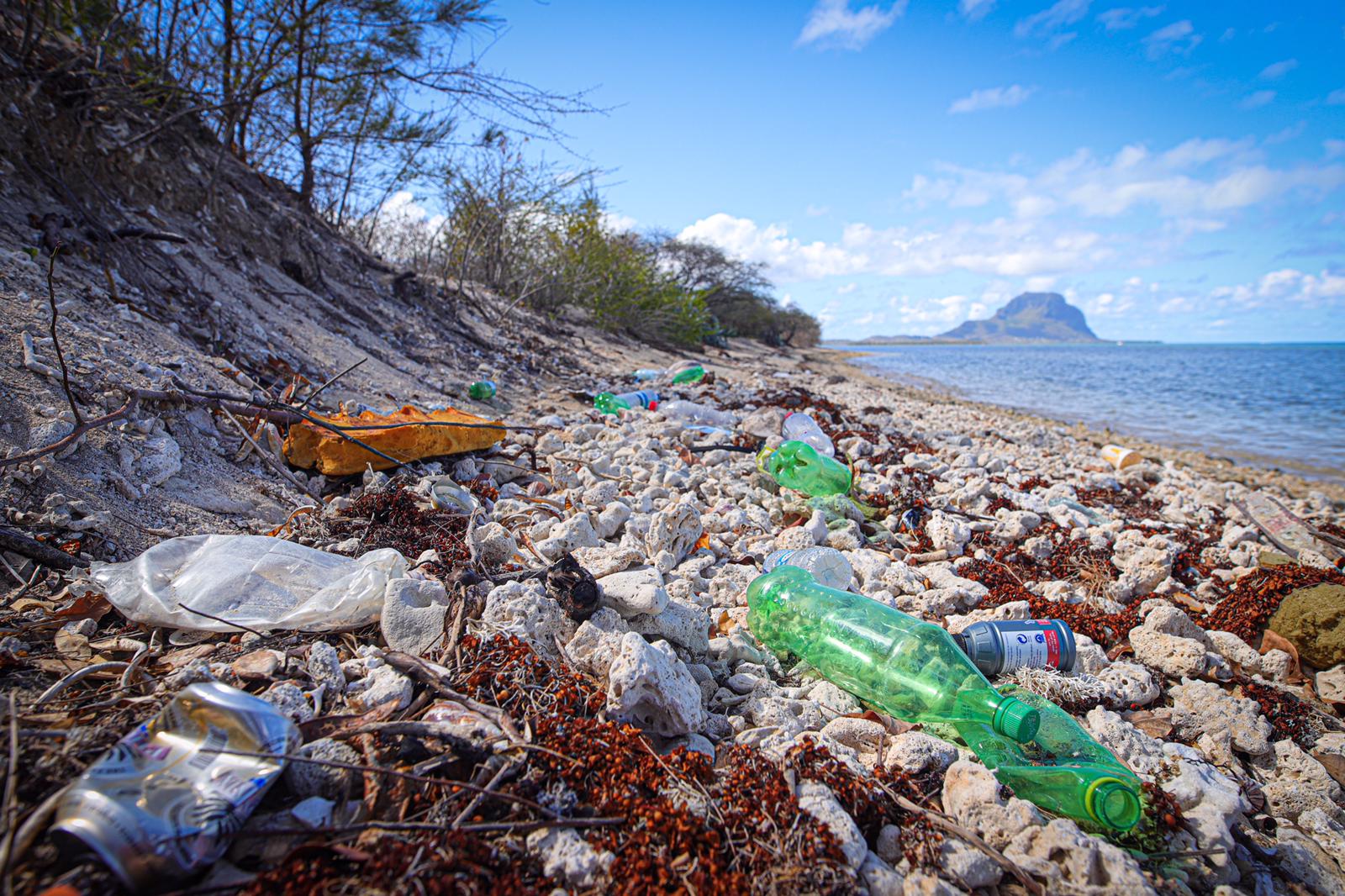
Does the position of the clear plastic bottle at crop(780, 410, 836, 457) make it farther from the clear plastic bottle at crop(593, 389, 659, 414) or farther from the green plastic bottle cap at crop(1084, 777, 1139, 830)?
the green plastic bottle cap at crop(1084, 777, 1139, 830)

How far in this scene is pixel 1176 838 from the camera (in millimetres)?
1315

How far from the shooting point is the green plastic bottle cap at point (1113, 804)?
1.24 meters

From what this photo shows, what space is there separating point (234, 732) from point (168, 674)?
36cm

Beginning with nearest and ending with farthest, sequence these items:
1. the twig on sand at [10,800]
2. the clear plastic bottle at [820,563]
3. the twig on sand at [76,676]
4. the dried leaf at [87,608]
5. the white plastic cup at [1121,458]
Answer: the twig on sand at [10,800]
the twig on sand at [76,676]
the dried leaf at [87,608]
the clear plastic bottle at [820,563]
the white plastic cup at [1121,458]

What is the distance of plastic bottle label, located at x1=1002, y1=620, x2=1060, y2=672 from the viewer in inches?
73.6

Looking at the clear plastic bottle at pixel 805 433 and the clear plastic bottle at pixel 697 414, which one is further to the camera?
the clear plastic bottle at pixel 697 414

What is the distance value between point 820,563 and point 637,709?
1.11 metres

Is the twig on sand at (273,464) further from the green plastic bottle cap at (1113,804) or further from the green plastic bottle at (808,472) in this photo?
the green plastic bottle cap at (1113,804)

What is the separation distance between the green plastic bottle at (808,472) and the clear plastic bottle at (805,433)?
2.14ft

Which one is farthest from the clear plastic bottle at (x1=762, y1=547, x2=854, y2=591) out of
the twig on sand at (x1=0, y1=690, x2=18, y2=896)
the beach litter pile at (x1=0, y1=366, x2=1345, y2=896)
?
the twig on sand at (x1=0, y1=690, x2=18, y2=896)

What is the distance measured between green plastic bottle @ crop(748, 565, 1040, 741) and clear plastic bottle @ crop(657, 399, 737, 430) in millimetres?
3039

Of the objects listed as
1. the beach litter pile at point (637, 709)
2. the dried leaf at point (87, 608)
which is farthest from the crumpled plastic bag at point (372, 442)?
the dried leaf at point (87, 608)

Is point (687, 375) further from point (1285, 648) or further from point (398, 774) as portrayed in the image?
point (398, 774)

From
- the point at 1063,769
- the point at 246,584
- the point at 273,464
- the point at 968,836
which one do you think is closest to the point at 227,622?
the point at 246,584
